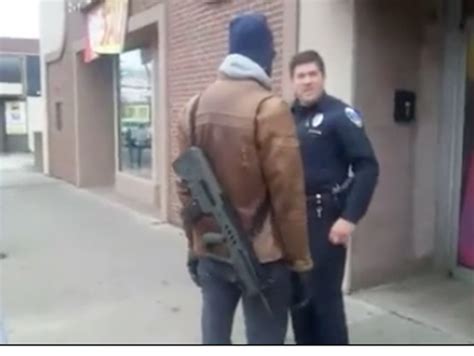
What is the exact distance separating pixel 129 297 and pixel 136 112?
585 centimetres

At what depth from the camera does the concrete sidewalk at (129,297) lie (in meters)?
3.85

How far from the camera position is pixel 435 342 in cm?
359

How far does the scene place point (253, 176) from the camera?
2.33 metres

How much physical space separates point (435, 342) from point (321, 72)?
1.78 m

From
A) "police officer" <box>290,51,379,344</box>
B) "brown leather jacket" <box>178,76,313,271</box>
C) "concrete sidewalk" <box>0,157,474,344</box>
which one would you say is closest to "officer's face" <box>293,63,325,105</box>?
"police officer" <box>290,51,379,344</box>

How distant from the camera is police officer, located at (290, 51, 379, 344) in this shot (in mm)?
2824

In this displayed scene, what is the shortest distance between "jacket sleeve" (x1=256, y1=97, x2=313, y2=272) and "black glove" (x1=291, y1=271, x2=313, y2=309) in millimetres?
211

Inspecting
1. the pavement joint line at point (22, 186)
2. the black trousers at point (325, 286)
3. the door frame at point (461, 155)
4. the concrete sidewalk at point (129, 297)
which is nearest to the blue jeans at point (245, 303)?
the black trousers at point (325, 286)

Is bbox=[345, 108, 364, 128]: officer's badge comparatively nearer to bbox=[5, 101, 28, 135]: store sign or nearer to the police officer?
the police officer

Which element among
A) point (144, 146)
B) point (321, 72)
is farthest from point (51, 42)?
point (321, 72)

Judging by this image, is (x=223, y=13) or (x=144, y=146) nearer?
(x=223, y=13)

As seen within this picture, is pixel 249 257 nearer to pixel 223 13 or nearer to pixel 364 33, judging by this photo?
pixel 364 33

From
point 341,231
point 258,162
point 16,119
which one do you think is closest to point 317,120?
point 341,231

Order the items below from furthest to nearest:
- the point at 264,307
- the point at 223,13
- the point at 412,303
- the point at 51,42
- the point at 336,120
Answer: the point at 51,42 → the point at 223,13 → the point at 412,303 → the point at 336,120 → the point at 264,307
